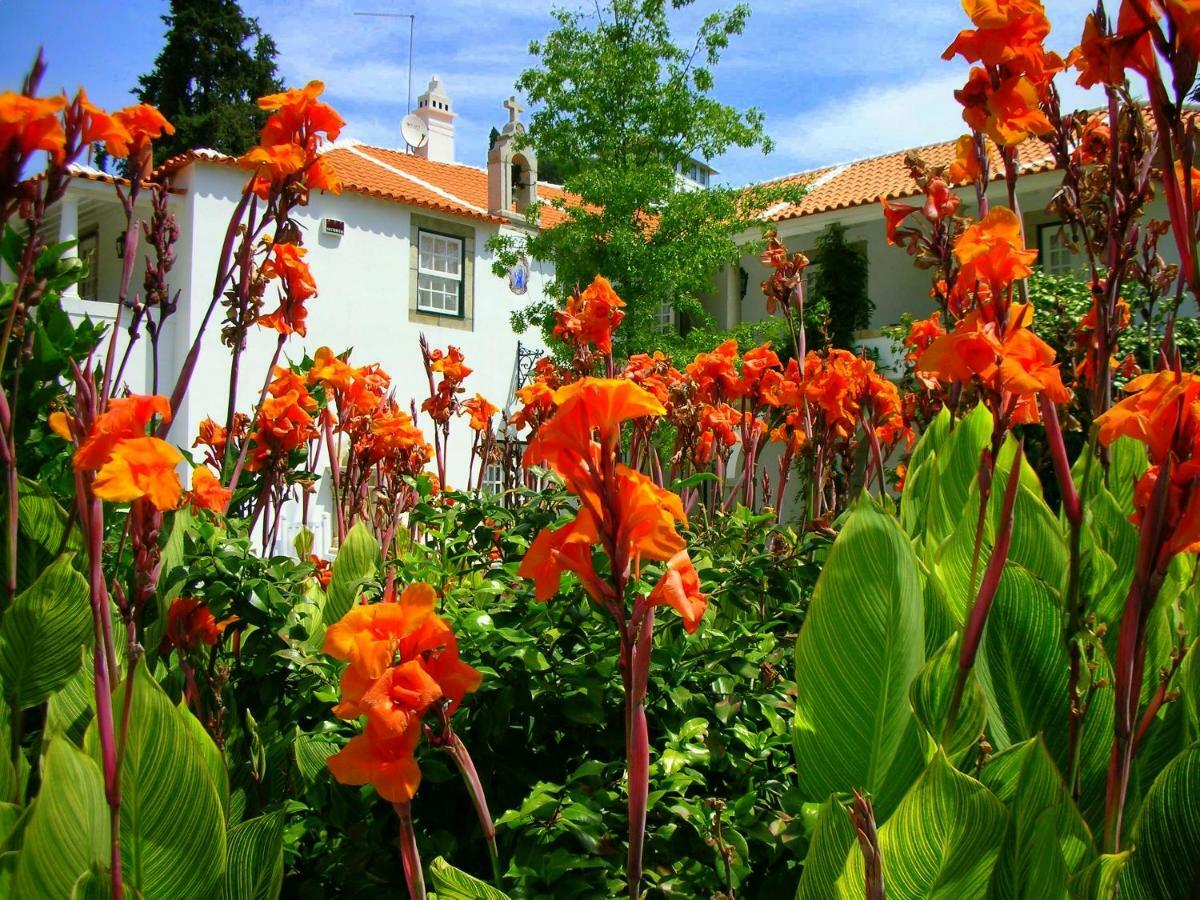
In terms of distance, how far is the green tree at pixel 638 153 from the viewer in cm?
1163

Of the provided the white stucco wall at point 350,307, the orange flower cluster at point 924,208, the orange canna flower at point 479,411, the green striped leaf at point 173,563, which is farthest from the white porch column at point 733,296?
the green striped leaf at point 173,563

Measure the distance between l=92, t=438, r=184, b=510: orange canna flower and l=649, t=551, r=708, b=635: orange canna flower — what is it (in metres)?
0.44

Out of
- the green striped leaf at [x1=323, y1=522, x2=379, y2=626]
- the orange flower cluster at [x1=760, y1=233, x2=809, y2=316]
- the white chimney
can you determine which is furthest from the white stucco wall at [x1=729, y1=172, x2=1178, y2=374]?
the green striped leaf at [x1=323, y1=522, x2=379, y2=626]

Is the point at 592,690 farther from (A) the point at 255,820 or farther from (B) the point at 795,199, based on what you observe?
(B) the point at 795,199

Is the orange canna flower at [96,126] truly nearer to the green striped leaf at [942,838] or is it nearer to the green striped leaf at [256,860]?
the green striped leaf at [256,860]

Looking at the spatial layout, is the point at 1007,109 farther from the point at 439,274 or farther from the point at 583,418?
the point at 439,274

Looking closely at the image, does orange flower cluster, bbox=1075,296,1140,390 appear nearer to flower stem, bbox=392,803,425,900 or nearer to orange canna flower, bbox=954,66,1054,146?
orange canna flower, bbox=954,66,1054,146

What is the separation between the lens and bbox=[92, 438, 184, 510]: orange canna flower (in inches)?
33.8

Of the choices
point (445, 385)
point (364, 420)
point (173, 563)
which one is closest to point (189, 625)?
point (173, 563)

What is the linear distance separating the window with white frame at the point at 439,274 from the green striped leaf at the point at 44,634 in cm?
1368

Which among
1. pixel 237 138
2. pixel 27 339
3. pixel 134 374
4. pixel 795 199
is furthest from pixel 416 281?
pixel 27 339

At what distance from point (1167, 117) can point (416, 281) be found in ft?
47.0

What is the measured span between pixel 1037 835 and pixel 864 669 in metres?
0.28

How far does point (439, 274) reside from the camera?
14.9 meters
